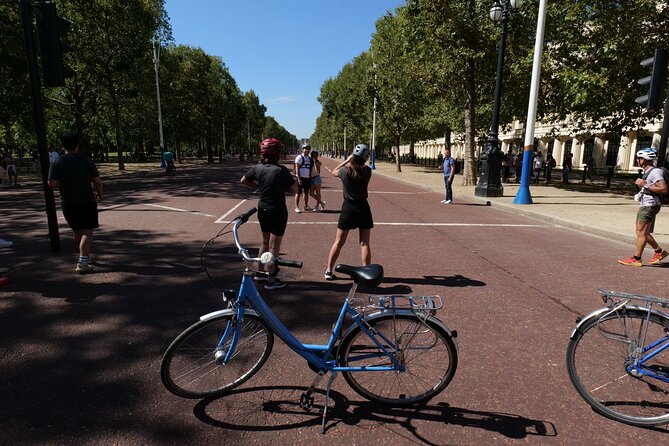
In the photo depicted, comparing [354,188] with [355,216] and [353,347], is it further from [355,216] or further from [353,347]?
[353,347]

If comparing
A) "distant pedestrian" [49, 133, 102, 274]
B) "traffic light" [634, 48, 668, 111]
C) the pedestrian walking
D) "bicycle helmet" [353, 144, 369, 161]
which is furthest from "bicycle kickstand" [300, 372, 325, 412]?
the pedestrian walking

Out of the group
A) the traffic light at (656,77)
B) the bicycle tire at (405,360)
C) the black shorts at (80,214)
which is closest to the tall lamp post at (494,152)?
the traffic light at (656,77)

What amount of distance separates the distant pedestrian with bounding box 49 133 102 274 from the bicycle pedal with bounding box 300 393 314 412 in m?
4.15

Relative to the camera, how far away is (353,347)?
2.82 metres

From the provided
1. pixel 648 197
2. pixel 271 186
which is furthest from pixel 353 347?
pixel 648 197

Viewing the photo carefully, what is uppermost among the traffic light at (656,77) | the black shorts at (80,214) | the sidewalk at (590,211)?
the traffic light at (656,77)

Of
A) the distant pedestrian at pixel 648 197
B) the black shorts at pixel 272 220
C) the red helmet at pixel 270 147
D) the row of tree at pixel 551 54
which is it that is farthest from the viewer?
the row of tree at pixel 551 54

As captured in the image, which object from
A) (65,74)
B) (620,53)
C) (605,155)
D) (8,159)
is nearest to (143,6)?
(8,159)

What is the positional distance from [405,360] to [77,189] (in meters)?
5.05

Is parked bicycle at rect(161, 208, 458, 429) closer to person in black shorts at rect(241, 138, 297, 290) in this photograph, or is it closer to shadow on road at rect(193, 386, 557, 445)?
shadow on road at rect(193, 386, 557, 445)

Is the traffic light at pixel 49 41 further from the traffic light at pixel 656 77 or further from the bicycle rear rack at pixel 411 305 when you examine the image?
the traffic light at pixel 656 77

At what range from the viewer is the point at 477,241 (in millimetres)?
8234

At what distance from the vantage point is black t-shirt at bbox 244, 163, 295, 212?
497cm

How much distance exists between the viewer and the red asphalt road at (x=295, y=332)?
261 centimetres
